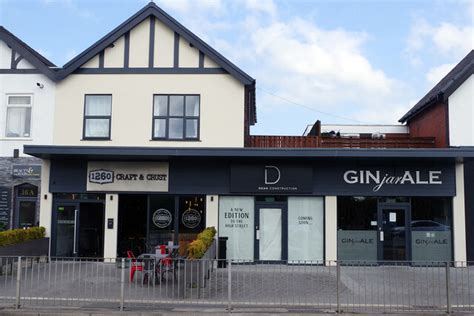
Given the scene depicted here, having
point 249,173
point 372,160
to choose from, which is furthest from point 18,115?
point 372,160

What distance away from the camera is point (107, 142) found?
18000 mm

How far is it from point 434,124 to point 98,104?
493 inches

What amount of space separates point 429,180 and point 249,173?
6.11 meters

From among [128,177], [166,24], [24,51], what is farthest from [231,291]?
[24,51]

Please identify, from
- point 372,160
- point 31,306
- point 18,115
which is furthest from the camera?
point 18,115

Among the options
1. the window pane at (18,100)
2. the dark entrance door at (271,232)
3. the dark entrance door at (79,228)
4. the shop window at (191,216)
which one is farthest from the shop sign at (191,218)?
the window pane at (18,100)

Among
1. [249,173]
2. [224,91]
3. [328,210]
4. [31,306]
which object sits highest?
[224,91]

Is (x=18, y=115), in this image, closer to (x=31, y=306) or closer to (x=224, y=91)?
(x=224, y=91)

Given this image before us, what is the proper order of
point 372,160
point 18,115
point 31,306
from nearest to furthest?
point 31,306 → point 372,160 → point 18,115

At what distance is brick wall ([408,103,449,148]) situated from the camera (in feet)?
60.0

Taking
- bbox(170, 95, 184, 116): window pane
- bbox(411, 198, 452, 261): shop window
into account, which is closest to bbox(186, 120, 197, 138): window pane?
bbox(170, 95, 184, 116): window pane

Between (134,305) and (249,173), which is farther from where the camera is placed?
(249,173)

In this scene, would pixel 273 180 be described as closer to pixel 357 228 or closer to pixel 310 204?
pixel 310 204

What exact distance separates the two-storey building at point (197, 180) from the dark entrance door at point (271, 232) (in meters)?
0.04
